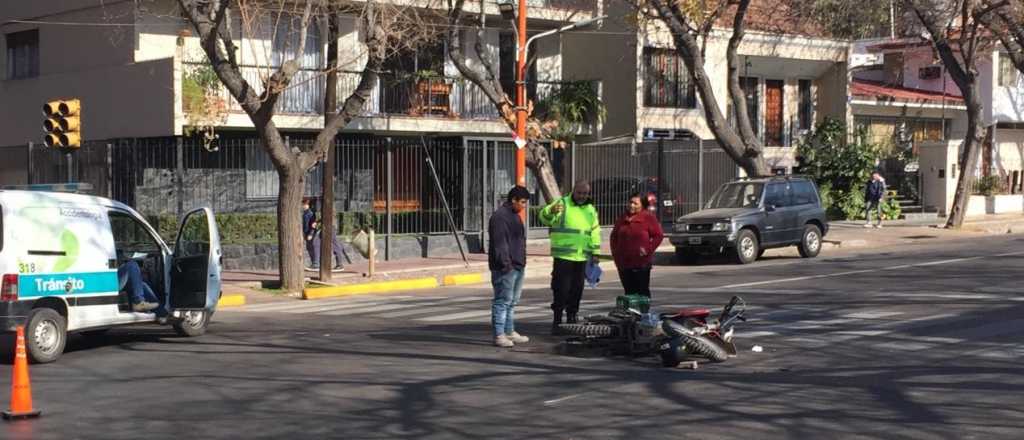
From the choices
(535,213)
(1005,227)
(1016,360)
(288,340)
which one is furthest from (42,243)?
(1005,227)

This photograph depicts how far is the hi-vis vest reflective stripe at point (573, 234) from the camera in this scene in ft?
44.4

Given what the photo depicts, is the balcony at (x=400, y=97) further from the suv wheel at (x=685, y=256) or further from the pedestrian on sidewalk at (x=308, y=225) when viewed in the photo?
the suv wheel at (x=685, y=256)

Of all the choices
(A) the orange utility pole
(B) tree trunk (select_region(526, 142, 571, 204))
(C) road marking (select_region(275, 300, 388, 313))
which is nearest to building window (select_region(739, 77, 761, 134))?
(B) tree trunk (select_region(526, 142, 571, 204))

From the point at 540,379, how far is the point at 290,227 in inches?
448

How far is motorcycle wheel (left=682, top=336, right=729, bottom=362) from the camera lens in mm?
11516

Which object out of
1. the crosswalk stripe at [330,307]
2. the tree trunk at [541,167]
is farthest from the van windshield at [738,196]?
the crosswalk stripe at [330,307]

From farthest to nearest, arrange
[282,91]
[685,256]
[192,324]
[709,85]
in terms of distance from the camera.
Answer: [709,85] < [685,256] < [282,91] < [192,324]

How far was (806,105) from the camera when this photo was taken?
40469 millimetres

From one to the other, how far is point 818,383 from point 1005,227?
2708 cm

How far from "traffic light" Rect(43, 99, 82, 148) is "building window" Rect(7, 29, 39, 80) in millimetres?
12481

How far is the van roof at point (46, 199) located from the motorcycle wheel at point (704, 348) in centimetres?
708

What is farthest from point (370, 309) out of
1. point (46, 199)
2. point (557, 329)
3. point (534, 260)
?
point (534, 260)

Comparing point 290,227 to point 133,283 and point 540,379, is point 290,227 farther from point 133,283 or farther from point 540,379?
point 540,379

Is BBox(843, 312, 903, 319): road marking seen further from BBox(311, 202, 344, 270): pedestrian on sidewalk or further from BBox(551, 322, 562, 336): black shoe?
BBox(311, 202, 344, 270): pedestrian on sidewalk
